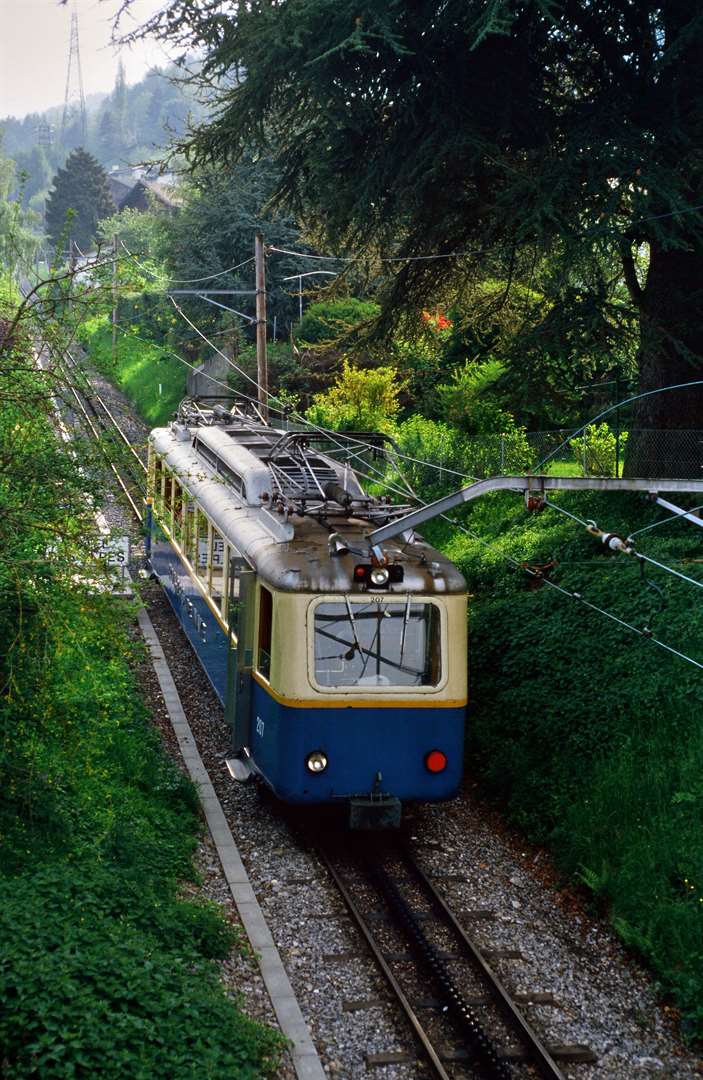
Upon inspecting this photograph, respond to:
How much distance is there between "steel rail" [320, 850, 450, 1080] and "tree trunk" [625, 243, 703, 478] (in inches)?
366

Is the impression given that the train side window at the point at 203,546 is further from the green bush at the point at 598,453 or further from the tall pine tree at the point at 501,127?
the green bush at the point at 598,453

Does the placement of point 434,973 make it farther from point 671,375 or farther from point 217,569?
point 671,375

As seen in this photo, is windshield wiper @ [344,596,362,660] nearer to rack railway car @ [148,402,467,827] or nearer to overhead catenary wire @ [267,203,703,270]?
rack railway car @ [148,402,467,827]

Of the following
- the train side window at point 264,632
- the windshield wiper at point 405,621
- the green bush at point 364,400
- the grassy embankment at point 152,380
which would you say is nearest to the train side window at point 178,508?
the train side window at point 264,632

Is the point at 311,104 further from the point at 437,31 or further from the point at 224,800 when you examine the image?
the point at 224,800

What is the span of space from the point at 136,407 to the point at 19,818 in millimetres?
37045

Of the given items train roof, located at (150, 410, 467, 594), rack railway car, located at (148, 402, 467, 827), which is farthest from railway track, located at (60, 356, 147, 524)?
rack railway car, located at (148, 402, 467, 827)

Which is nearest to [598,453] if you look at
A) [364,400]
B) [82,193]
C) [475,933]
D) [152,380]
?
[364,400]

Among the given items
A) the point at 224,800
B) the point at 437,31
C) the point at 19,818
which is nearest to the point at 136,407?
the point at 437,31

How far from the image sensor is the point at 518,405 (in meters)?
17.8

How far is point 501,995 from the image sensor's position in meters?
8.98

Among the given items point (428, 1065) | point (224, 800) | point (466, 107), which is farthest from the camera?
point (466, 107)

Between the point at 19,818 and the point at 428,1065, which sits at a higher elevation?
the point at 19,818

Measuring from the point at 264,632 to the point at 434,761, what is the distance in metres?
2.15
